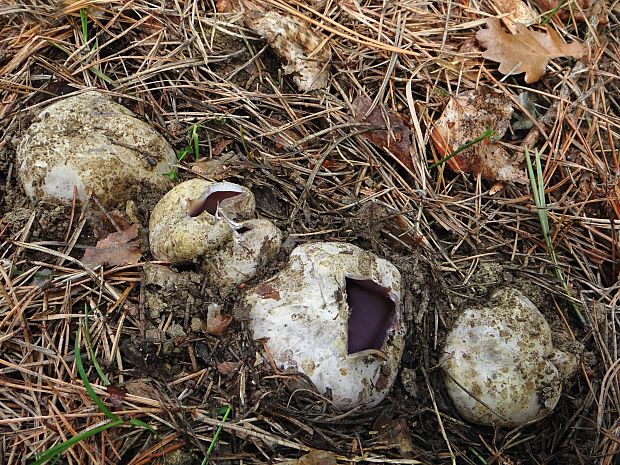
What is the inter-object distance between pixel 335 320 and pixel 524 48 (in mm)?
1870

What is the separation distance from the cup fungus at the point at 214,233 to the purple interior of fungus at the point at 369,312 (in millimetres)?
371

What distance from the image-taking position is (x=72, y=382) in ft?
6.86

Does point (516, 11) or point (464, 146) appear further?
point (516, 11)

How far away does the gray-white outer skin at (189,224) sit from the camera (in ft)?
6.97

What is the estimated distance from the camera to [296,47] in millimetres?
2896

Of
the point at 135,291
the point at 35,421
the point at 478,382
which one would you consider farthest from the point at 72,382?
the point at 478,382

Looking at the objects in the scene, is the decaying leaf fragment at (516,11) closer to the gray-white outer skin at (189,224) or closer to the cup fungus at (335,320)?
the cup fungus at (335,320)

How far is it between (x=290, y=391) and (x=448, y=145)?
1.44 meters

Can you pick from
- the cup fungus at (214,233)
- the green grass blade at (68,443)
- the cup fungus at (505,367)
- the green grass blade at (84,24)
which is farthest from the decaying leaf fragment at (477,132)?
the green grass blade at (68,443)

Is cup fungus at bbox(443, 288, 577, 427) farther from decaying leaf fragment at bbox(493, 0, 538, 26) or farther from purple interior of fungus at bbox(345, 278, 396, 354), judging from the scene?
decaying leaf fragment at bbox(493, 0, 538, 26)

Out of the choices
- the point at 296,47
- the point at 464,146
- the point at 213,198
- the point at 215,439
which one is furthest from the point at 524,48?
the point at 215,439

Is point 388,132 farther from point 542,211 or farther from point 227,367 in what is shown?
point 227,367

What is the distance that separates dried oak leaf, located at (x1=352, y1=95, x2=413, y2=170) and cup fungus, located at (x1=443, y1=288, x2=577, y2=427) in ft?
2.89

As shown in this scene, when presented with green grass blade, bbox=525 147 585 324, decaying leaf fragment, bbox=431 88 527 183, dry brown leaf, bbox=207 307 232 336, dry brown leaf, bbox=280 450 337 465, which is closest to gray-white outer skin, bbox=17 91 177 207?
dry brown leaf, bbox=207 307 232 336
